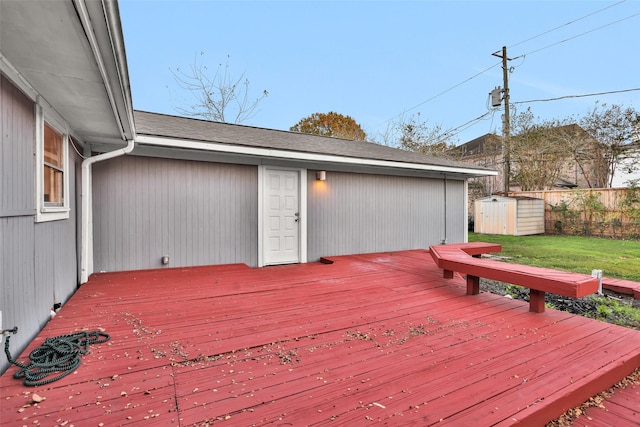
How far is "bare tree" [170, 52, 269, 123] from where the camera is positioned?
10.8 m

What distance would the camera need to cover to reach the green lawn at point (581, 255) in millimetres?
5512

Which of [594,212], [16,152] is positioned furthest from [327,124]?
[16,152]

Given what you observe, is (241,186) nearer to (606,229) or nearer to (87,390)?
(87,390)

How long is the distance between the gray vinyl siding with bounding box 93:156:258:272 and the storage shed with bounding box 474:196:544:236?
9783 millimetres

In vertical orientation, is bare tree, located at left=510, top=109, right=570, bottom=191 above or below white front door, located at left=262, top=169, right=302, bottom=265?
above

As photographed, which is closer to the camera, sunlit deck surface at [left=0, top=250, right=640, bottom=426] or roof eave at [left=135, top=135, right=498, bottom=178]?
sunlit deck surface at [left=0, top=250, right=640, bottom=426]

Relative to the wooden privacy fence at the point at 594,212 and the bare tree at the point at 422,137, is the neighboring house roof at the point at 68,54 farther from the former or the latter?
the bare tree at the point at 422,137

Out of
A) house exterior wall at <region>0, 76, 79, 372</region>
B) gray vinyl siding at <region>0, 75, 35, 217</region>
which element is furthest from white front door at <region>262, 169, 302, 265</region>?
gray vinyl siding at <region>0, 75, 35, 217</region>

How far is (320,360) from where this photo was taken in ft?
6.45

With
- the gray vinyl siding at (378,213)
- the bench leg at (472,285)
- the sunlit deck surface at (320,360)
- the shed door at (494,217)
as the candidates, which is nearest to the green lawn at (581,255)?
the gray vinyl siding at (378,213)

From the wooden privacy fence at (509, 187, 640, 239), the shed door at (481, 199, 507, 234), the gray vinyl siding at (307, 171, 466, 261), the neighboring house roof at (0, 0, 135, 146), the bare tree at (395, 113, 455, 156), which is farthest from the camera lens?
the bare tree at (395, 113, 455, 156)

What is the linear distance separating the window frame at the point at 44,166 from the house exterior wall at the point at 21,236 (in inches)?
2.2

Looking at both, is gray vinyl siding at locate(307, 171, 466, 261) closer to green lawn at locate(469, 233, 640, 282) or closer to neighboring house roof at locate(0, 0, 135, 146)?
green lawn at locate(469, 233, 640, 282)

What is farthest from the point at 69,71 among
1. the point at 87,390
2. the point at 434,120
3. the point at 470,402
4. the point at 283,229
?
the point at 434,120
